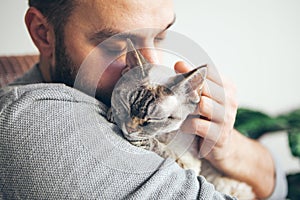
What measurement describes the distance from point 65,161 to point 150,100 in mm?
179

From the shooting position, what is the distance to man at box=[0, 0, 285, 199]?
1.97ft

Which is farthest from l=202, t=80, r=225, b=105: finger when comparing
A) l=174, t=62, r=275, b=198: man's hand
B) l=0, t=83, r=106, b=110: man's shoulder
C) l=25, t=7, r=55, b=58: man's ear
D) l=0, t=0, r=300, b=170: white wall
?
l=0, t=0, r=300, b=170: white wall

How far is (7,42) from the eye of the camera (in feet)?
5.09

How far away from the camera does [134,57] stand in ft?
2.20

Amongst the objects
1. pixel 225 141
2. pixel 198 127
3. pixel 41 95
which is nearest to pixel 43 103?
pixel 41 95

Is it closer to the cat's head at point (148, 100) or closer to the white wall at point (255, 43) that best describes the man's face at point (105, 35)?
the cat's head at point (148, 100)

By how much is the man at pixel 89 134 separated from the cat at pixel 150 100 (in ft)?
0.08

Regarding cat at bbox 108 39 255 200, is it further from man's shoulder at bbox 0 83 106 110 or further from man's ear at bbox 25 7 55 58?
man's ear at bbox 25 7 55 58

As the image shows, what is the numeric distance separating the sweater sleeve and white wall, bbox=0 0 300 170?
3.52 ft

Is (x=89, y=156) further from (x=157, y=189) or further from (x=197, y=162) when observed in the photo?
(x=197, y=162)

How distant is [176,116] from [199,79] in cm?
9

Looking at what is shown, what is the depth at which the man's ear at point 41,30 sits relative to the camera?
2.91 ft

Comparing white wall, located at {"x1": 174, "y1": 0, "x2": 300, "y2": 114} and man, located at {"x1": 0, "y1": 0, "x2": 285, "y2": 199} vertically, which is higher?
man, located at {"x1": 0, "y1": 0, "x2": 285, "y2": 199}

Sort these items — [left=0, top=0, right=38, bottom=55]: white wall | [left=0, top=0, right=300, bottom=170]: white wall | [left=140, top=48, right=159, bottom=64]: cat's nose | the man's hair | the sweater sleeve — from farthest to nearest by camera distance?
[left=0, top=0, right=300, bottom=170]: white wall < [left=0, top=0, right=38, bottom=55]: white wall < the man's hair < [left=140, top=48, right=159, bottom=64]: cat's nose < the sweater sleeve
